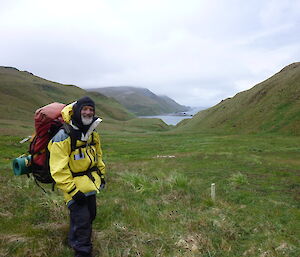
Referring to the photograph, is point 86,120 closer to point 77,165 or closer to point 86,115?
point 86,115

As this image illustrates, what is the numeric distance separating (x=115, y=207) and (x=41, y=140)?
12.7 ft

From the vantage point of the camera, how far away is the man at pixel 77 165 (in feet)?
17.1

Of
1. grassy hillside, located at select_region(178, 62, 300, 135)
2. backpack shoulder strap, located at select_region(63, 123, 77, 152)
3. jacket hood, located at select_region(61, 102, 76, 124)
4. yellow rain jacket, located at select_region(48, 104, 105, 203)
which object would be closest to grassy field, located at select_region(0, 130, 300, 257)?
yellow rain jacket, located at select_region(48, 104, 105, 203)

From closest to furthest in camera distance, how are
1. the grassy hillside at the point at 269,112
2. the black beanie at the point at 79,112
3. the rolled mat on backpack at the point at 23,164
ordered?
1. the black beanie at the point at 79,112
2. the rolled mat on backpack at the point at 23,164
3. the grassy hillside at the point at 269,112

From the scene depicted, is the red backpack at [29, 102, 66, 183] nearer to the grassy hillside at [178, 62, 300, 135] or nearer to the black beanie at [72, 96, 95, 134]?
the black beanie at [72, 96, 95, 134]

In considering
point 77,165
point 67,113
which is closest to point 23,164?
point 77,165

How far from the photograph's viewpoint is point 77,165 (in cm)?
555

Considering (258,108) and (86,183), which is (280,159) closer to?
(86,183)

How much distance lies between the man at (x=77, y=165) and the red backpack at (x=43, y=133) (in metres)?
0.26

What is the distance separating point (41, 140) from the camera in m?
5.51

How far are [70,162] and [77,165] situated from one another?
16 cm

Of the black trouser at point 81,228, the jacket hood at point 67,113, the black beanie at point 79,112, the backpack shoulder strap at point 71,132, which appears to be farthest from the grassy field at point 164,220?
the jacket hood at point 67,113

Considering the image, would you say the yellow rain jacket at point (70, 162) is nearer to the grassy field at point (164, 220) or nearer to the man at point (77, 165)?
the man at point (77, 165)

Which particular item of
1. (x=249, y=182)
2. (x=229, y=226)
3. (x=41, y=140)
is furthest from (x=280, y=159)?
(x=41, y=140)
